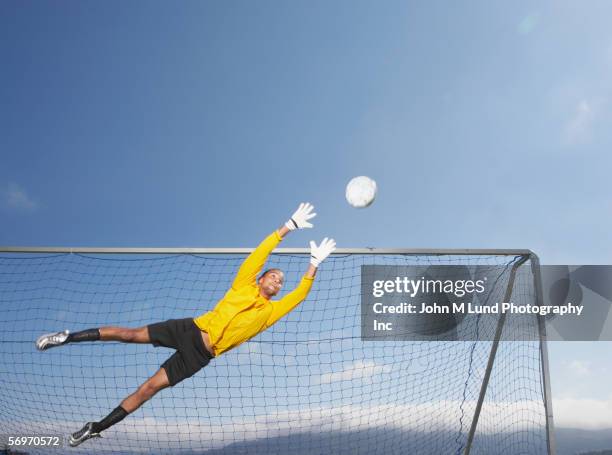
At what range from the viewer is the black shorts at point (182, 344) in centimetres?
512

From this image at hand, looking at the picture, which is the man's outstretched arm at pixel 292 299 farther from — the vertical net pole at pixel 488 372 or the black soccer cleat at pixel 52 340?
the vertical net pole at pixel 488 372

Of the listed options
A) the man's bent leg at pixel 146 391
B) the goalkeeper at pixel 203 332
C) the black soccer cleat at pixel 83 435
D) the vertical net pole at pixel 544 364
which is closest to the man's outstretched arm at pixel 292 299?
the goalkeeper at pixel 203 332

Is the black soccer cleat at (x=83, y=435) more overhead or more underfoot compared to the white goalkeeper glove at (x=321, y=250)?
more underfoot

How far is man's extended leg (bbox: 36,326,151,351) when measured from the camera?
16.8 ft

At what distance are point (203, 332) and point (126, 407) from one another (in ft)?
3.35

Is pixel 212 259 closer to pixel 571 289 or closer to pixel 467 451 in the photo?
pixel 467 451

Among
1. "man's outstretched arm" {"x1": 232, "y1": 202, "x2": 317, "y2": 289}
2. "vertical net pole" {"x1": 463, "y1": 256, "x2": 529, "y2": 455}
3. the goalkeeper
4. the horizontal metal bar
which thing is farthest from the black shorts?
"vertical net pole" {"x1": 463, "y1": 256, "x2": 529, "y2": 455}

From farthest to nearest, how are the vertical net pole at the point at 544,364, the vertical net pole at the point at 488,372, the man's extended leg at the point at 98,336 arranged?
the vertical net pole at the point at 488,372, the vertical net pole at the point at 544,364, the man's extended leg at the point at 98,336

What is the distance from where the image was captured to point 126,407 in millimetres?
4996

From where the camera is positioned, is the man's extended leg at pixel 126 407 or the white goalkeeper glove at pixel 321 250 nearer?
the man's extended leg at pixel 126 407

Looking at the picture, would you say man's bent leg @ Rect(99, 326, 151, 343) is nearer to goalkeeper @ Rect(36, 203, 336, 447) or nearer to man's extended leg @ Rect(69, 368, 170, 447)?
goalkeeper @ Rect(36, 203, 336, 447)

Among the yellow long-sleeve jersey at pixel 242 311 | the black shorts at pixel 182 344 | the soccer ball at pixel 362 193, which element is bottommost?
the black shorts at pixel 182 344

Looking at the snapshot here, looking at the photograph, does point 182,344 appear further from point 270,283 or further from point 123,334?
point 270,283

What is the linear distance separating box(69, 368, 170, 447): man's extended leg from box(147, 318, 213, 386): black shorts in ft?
0.45
